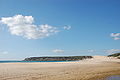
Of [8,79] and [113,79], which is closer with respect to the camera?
[8,79]

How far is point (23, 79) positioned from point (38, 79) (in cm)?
146

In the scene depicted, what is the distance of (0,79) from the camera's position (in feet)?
47.7

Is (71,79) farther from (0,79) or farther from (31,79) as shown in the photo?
(0,79)

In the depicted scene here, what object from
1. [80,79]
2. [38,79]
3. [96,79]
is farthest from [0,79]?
[96,79]

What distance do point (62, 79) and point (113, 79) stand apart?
18.4 feet

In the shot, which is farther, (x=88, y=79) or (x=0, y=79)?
(x=88, y=79)

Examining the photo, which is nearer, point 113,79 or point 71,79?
point 71,79

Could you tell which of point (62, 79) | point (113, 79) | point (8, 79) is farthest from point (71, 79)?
point (8, 79)

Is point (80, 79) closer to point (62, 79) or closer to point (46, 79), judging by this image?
point (62, 79)

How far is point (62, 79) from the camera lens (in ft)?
49.8

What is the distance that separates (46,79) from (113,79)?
23.7 feet

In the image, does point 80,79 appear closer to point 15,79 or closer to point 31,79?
point 31,79

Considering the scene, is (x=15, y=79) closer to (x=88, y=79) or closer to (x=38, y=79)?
(x=38, y=79)

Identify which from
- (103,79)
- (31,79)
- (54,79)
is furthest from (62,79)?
(103,79)
